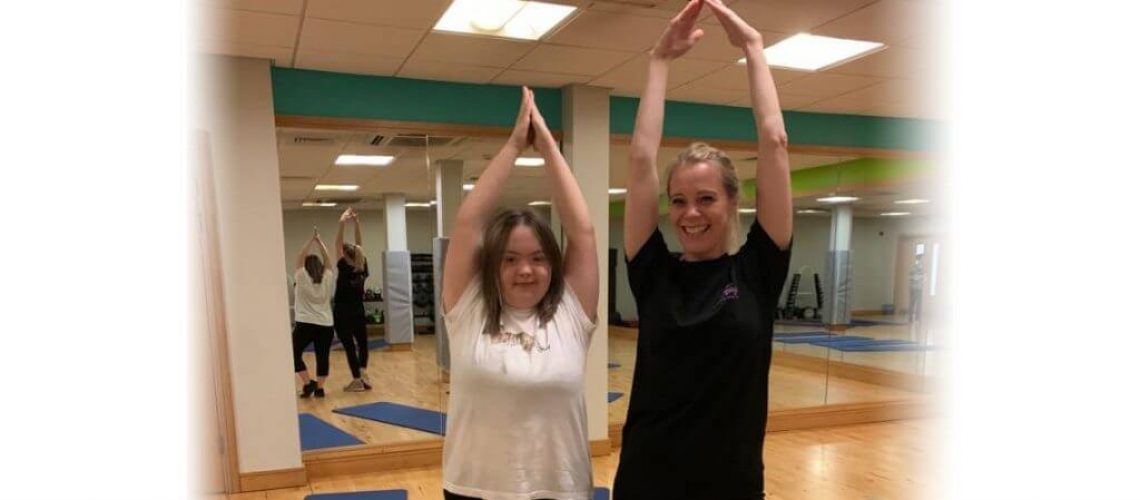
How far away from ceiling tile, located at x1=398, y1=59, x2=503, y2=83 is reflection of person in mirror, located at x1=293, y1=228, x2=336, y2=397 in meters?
1.79

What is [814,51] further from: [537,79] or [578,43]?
[537,79]

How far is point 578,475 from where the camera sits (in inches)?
53.5

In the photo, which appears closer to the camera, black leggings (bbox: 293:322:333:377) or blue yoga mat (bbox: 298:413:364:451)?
blue yoga mat (bbox: 298:413:364:451)

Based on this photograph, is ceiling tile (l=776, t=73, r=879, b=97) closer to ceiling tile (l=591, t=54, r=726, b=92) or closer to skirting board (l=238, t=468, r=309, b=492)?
ceiling tile (l=591, t=54, r=726, b=92)

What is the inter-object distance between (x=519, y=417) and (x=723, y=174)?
0.64 meters

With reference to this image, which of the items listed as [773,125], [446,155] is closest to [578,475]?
[773,125]

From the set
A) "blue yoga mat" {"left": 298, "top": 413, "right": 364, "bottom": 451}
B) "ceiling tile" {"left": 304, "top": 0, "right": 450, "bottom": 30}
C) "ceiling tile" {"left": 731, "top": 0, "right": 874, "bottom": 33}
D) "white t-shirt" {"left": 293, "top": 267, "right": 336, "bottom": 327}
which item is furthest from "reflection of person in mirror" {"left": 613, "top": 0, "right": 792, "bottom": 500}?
"white t-shirt" {"left": 293, "top": 267, "right": 336, "bottom": 327}

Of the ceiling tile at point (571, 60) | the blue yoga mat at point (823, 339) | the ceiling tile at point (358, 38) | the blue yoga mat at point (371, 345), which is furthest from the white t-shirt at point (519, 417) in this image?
the blue yoga mat at point (823, 339)

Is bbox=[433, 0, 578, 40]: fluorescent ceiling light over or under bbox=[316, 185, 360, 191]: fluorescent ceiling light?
over

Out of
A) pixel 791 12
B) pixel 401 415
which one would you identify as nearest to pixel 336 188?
pixel 401 415

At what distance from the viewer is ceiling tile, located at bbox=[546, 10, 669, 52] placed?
9.43 ft

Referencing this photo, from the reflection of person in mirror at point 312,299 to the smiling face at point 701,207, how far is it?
13.3 ft

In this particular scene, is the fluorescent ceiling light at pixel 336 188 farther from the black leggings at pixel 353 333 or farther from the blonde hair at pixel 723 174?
the blonde hair at pixel 723 174

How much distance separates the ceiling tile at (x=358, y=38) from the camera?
9.62ft
